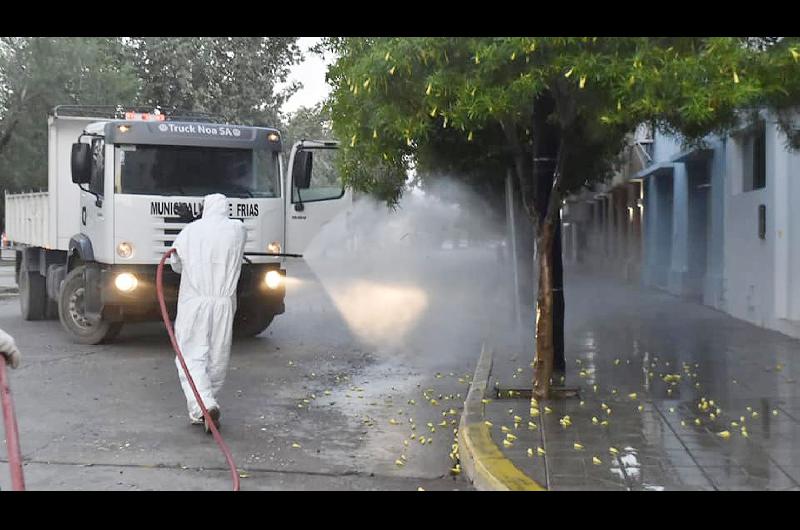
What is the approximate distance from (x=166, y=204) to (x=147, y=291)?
41.2 inches

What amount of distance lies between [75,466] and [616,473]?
11.2 feet

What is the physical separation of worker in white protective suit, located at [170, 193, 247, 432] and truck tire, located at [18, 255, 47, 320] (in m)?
9.00

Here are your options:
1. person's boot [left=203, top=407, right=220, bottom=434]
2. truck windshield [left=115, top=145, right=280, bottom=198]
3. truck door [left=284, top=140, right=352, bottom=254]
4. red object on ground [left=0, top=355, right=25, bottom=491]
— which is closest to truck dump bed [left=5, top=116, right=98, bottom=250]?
truck windshield [left=115, top=145, right=280, bottom=198]

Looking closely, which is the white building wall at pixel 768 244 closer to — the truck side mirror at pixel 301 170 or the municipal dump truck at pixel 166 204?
the truck side mirror at pixel 301 170

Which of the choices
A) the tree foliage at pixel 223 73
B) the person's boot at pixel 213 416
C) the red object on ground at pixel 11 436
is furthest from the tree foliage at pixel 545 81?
the tree foliage at pixel 223 73

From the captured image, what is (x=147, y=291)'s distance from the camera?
476 inches

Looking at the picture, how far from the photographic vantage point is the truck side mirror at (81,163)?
1241cm

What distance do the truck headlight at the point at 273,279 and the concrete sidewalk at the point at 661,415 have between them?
2.88m

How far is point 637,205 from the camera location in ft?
94.6

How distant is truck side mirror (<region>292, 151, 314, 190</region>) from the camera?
12.8 meters

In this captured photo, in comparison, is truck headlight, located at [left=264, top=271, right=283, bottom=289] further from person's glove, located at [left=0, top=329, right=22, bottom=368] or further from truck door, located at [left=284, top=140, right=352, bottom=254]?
person's glove, located at [left=0, top=329, right=22, bottom=368]

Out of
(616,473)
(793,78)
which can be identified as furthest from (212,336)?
(793,78)

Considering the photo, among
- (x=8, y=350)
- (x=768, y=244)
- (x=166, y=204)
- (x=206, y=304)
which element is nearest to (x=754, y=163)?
(x=768, y=244)
